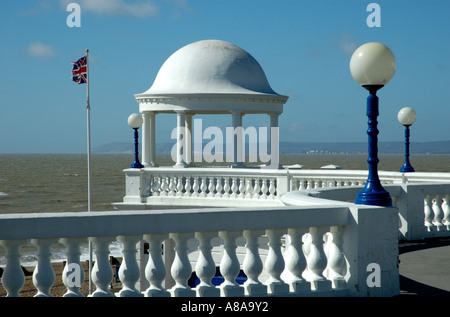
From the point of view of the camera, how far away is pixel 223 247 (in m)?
6.00

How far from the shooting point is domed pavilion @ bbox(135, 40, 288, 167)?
20984mm

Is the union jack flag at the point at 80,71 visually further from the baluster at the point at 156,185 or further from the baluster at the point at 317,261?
the baluster at the point at 317,261

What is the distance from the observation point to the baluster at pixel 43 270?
5219 millimetres

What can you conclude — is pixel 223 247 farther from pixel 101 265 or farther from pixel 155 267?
pixel 101 265

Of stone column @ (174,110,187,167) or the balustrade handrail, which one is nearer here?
the balustrade handrail

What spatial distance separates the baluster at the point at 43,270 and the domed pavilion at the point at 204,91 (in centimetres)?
1570

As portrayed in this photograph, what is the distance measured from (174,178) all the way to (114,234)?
13.2 metres

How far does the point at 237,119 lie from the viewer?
21266 mm

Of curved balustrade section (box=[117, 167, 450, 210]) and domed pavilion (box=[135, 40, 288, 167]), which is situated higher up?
domed pavilion (box=[135, 40, 288, 167])

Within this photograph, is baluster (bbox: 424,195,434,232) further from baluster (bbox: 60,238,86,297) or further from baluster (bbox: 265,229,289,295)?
baluster (bbox: 60,238,86,297)

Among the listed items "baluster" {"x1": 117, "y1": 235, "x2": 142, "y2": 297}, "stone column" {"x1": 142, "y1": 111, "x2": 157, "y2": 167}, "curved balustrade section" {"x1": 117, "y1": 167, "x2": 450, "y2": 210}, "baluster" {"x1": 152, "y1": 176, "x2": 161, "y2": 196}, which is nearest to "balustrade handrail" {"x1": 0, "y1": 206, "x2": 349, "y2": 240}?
"baluster" {"x1": 117, "y1": 235, "x2": 142, "y2": 297}

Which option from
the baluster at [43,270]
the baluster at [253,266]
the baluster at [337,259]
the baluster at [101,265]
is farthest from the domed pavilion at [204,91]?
the baluster at [43,270]

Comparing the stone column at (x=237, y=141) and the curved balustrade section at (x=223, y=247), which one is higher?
the stone column at (x=237, y=141)
